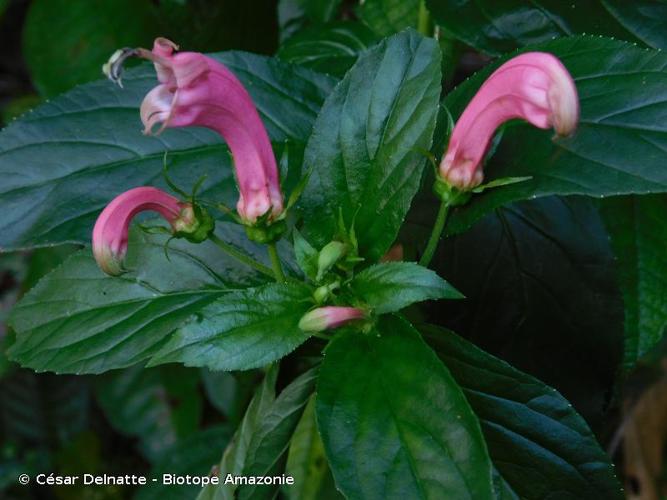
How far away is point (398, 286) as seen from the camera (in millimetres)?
494

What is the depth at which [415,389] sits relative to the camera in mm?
473

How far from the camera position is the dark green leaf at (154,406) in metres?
1.40

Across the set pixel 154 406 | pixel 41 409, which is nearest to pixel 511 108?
pixel 154 406

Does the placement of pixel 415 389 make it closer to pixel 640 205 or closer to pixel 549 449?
pixel 549 449

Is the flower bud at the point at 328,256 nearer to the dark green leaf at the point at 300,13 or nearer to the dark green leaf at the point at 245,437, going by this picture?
the dark green leaf at the point at 245,437

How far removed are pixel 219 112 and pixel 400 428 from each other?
0.77ft

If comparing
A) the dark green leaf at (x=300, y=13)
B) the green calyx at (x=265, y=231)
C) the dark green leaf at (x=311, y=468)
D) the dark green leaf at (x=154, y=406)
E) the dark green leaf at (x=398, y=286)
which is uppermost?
the dark green leaf at (x=300, y=13)

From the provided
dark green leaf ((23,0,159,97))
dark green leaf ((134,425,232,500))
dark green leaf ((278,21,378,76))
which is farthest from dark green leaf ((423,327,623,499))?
dark green leaf ((23,0,159,97))

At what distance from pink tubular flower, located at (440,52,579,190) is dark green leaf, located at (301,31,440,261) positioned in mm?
28

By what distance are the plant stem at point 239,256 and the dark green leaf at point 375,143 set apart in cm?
4

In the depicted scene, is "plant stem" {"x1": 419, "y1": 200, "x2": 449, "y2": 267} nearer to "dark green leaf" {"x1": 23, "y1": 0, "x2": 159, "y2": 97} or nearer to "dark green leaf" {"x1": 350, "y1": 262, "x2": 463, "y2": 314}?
"dark green leaf" {"x1": 350, "y1": 262, "x2": 463, "y2": 314}

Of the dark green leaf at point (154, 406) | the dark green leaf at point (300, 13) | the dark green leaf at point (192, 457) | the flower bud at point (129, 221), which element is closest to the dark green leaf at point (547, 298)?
the flower bud at point (129, 221)

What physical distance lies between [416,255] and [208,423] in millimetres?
919

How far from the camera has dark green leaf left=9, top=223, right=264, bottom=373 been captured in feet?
1.90
